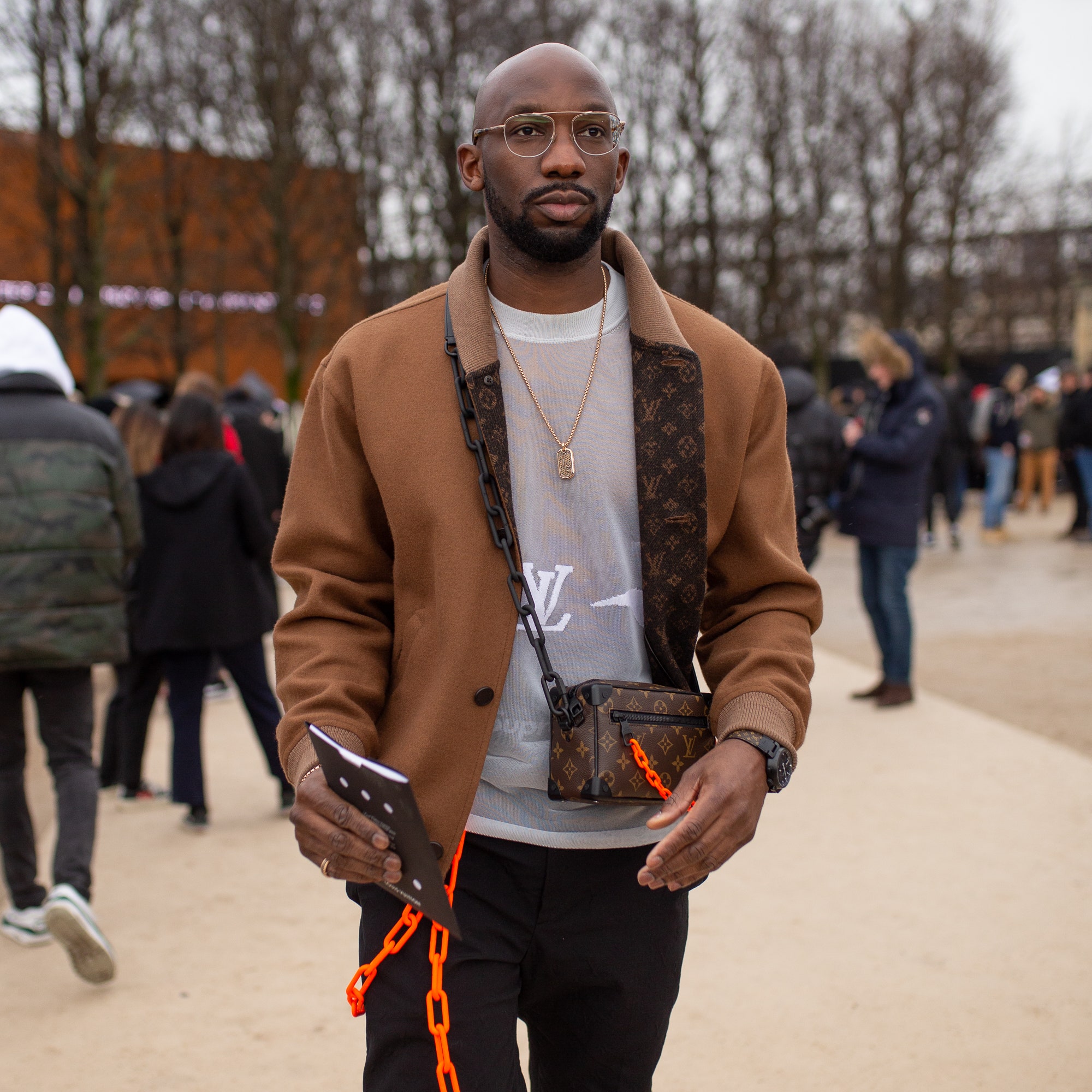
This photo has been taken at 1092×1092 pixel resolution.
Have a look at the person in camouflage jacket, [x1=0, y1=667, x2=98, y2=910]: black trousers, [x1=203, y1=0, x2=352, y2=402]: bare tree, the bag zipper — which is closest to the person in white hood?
the person in camouflage jacket

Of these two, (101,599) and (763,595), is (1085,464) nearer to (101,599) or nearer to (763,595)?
(101,599)

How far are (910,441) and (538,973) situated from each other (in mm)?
5795

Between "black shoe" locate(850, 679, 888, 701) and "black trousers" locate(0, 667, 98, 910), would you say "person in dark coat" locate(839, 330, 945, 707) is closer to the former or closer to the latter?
"black shoe" locate(850, 679, 888, 701)

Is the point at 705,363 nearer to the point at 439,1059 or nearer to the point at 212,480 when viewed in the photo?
the point at 439,1059

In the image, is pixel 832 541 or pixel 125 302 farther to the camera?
pixel 125 302

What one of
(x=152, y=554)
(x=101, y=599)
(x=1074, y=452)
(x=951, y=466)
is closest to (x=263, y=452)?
(x=152, y=554)

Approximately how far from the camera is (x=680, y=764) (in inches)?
76.5

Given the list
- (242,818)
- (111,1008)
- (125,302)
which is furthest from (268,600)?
(125,302)

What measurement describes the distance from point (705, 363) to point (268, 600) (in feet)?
14.0

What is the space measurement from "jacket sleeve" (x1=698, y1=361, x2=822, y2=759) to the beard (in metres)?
0.36

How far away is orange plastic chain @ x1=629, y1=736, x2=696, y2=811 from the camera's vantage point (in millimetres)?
1901

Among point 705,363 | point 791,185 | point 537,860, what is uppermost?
point 791,185

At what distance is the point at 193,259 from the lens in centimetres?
2955

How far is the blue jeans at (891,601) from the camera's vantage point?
7.26 m
